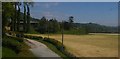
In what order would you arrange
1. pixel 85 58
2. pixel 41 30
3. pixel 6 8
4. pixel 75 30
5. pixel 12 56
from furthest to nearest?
pixel 75 30
pixel 41 30
pixel 85 58
pixel 6 8
pixel 12 56

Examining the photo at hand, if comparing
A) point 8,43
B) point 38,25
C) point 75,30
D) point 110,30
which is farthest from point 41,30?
point 8,43

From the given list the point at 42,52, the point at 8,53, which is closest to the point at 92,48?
the point at 42,52

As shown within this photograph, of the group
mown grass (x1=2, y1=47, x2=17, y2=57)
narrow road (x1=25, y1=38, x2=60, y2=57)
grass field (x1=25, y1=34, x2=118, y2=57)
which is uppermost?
mown grass (x1=2, y1=47, x2=17, y2=57)

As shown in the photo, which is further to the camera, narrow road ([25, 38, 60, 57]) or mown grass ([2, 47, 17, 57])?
narrow road ([25, 38, 60, 57])

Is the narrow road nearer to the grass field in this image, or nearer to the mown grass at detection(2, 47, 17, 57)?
the mown grass at detection(2, 47, 17, 57)

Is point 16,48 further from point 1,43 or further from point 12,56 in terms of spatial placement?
point 12,56

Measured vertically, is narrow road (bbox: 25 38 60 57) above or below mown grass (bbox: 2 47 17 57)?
below

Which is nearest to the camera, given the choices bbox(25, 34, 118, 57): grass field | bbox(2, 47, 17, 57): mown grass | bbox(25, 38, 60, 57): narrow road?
bbox(2, 47, 17, 57): mown grass

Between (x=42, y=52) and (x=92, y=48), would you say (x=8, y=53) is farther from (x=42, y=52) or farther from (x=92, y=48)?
(x=92, y=48)

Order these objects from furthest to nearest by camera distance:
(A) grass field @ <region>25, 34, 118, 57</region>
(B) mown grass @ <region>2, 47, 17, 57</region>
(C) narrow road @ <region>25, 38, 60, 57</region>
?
(A) grass field @ <region>25, 34, 118, 57</region>
(C) narrow road @ <region>25, 38, 60, 57</region>
(B) mown grass @ <region>2, 47, 17, 57</region>

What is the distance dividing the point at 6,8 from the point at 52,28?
8849 centimetres

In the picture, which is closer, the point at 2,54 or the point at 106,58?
the point at 2,54

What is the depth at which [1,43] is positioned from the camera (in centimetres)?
2411

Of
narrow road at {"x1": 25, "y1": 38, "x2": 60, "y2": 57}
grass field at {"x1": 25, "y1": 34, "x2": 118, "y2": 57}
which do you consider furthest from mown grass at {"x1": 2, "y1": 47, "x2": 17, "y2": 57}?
grass field at {"x1": 25, "y1": 34, "x2": 118, "y2": 57}
